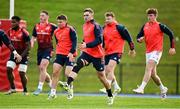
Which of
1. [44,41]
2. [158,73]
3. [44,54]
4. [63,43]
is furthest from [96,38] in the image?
[158,73]

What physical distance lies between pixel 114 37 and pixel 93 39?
3314 millimetres

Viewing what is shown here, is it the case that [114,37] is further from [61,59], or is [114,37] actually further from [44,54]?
[44,54]

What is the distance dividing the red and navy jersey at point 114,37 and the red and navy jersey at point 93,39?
2.98 m

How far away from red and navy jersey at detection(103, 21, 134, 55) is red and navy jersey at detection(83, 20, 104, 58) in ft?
9.78

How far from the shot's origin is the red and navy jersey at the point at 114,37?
79.5 ft

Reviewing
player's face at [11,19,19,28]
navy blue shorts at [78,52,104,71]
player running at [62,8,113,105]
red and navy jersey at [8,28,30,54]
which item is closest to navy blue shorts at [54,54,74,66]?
player running at [62,8,113,105]

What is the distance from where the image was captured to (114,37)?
24500 mm

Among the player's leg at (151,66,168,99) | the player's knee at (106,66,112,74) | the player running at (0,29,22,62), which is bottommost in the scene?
the player's leg at (151,66,168,99)

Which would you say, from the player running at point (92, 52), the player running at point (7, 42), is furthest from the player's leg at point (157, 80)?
the player running at point (7, 42)

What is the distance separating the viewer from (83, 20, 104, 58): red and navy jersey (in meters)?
20.7

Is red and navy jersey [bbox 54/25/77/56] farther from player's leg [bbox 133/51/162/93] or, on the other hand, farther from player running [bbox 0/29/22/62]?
player's leg [bbox 133/51/162/93]

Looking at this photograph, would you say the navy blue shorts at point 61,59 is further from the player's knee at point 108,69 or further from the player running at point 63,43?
the player's knee at point 108,69

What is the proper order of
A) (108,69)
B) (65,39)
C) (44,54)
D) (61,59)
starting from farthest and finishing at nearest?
(44,54) < (108,69) < (65,39) < (61,59)

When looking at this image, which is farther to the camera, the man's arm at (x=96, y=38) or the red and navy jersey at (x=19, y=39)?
the red and navy jersey at (x=19, y=39)
